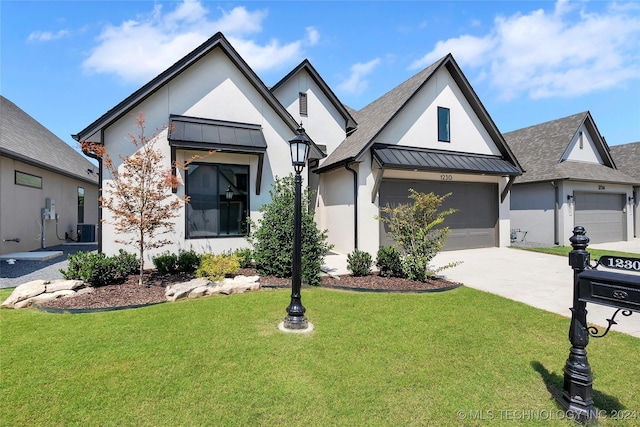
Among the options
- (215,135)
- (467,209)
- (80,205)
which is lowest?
(467,209)

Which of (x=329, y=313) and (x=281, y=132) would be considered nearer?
(x=329, y=313)

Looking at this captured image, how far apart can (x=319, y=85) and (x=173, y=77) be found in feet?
23.9

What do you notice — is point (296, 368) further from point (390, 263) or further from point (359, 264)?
point (390, 263)

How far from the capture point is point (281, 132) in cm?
1100

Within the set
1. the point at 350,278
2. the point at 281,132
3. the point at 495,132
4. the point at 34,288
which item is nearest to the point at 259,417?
the point at 350,278

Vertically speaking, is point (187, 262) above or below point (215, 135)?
below

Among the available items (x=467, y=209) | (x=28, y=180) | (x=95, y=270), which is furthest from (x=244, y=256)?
(x=28, y=180)

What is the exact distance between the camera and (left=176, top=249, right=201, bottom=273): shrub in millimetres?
8766

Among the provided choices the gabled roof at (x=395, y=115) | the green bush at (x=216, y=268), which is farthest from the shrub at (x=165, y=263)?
the gabled roof at (x=395, y=115)

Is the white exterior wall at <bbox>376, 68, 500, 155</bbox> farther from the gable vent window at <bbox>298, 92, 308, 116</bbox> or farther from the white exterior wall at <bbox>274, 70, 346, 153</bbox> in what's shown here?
the gable vent window at <bbox>298, 92, 308, 116</bbox>

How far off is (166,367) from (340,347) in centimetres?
224

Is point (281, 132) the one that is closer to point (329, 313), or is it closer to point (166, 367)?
point (329, 313)

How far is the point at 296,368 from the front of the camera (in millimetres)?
3807

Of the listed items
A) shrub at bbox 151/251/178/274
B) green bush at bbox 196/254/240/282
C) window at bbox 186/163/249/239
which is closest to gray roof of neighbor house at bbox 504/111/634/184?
window at bbox 186/163/249/239
